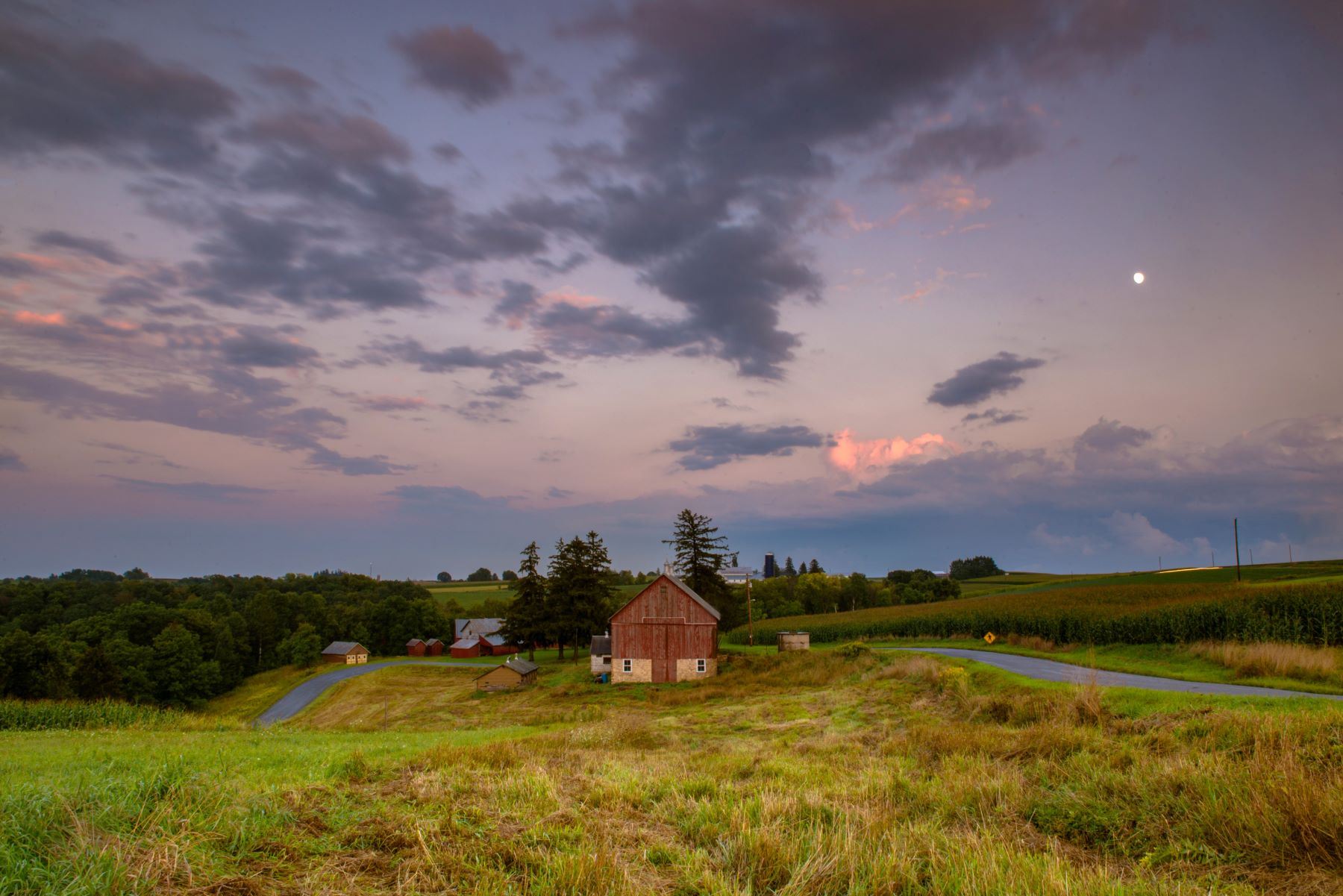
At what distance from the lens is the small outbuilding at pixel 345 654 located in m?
84.5

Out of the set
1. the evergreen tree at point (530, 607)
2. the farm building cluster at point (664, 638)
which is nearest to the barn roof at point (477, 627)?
the evergreen tree at point (530, 607)

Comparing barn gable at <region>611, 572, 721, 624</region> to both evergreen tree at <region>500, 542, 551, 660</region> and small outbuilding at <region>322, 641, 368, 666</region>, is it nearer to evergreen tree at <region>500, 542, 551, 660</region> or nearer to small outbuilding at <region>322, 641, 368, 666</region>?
evergreen tree at <region>500, 542, 551, 660</region>

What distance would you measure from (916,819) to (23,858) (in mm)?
7796

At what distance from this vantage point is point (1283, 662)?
65.2 feet

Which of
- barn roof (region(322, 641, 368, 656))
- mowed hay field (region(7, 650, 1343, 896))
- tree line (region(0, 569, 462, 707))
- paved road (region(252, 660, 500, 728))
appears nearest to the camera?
mowed hay field (region(7, 650, 1343, 896))

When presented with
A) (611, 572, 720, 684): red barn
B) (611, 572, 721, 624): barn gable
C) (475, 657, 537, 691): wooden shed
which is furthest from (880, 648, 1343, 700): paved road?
(475, 657, 537, 691): wooden shed

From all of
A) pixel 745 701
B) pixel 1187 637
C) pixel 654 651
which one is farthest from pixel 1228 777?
pixel 654 651

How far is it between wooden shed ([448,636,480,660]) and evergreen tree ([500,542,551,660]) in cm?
2392

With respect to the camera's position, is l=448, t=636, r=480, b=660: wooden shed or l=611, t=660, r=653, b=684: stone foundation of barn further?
l=448, t=636, r=480, b=660: wooden shed

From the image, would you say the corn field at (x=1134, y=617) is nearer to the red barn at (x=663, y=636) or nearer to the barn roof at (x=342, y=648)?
the red barn at (x=663, y=636)

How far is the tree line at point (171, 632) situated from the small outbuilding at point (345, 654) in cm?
160

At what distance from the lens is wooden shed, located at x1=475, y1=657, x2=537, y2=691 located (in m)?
55.7

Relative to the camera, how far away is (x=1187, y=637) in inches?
1192

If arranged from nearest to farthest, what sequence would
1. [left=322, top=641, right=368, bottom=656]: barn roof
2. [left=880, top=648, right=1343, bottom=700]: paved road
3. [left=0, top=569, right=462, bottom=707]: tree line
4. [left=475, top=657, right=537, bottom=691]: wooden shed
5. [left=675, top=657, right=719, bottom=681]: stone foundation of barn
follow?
1. [left=880, top=648, right=1343, bottom=700]: paved road
2. [left=675, top=657, right=719, bottom=681]: stone foundation of barn
3. [left=475, top=657, right=537, bottom=691]: wooden shed
4. [left=0, top=569, right=462, bottom=707]: tree line
5. [left=322, top=641, right=368, bottom=656]: barn roof
